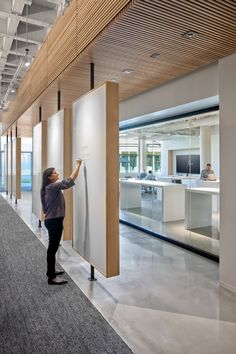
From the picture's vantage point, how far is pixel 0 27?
270 inches

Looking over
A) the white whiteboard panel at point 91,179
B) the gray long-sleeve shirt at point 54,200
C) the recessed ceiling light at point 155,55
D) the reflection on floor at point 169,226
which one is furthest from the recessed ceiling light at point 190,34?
the reflection on floor at point 169,226

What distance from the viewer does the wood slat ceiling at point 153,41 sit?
2859mm

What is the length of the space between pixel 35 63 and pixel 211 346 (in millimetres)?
6819

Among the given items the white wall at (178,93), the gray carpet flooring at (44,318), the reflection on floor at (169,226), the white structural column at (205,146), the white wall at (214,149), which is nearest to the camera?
the gray carpet flooring at (44,318)

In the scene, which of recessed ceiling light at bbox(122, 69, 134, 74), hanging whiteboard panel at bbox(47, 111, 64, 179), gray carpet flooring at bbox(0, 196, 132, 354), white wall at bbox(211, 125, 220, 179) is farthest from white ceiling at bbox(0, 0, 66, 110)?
gray carpet flooring at bbox(0, 196, 132, 354)

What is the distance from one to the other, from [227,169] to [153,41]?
6.56 feet

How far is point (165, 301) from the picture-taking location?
366 cm

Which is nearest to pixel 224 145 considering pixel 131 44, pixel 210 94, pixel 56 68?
pixel 210 94

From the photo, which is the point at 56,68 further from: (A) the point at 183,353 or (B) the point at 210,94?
(A) the point at 183,353

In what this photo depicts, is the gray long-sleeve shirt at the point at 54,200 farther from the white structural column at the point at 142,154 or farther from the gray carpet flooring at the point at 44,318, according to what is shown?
the white structural column at the point at 142,154

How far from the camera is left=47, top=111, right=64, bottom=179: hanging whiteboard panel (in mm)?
5789

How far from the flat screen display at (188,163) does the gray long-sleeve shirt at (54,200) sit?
302 cm

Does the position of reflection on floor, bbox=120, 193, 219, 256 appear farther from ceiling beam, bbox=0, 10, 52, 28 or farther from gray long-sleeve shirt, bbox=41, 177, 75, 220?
ceiling beam, bbox=0, 10, 52, 28

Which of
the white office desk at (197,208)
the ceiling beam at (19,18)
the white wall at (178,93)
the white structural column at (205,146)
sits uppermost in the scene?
the ceiling beam at (19,18)
